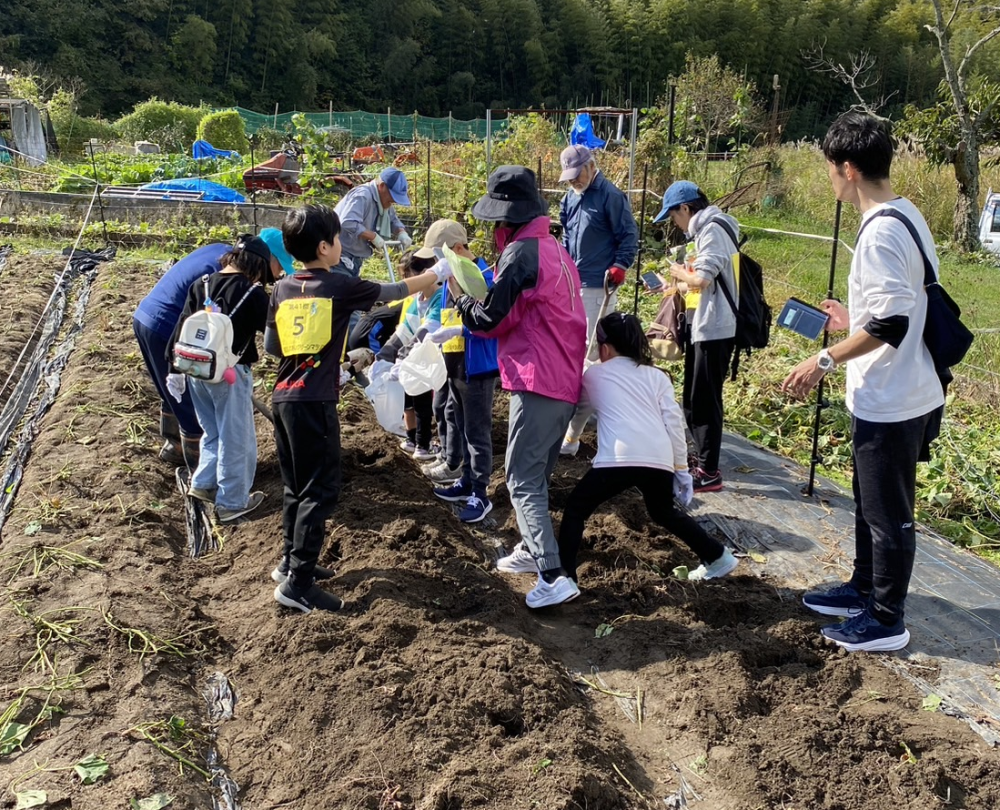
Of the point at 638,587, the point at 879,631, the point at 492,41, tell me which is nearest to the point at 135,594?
the point at 638,587

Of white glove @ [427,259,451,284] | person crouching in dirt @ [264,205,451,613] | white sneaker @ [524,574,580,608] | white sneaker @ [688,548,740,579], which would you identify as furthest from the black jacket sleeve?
white sneaker @ [688,548,740,579]

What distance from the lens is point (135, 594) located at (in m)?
3.61

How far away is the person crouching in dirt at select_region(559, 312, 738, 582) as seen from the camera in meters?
3.46

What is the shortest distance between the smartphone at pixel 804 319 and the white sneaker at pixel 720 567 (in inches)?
41.2

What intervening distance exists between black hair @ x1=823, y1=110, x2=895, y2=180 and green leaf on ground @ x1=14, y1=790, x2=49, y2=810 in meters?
3.37

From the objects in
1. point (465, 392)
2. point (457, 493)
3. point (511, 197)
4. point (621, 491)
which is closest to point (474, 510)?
point (457, 493)

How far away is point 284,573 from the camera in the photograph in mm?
3629

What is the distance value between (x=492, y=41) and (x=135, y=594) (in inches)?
2249

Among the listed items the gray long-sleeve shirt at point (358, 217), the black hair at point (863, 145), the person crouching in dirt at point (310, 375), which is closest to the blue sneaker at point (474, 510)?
the person crouching in dirt at point (310, 375)

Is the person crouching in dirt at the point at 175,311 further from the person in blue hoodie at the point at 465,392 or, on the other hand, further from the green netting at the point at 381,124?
the green netting at the point at 381,124

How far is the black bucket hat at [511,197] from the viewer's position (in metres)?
3.35

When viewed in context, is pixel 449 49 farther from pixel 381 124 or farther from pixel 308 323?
pixel 308 323

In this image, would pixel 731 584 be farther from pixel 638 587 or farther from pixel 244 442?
pixel 244 442

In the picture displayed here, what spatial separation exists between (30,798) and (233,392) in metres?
2.26
